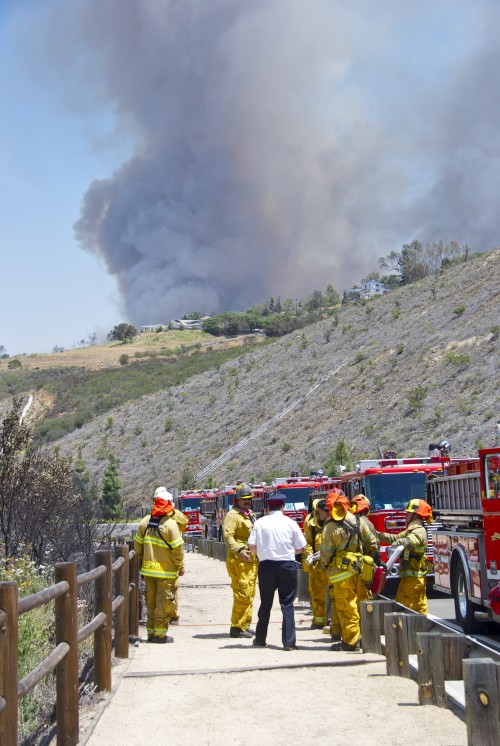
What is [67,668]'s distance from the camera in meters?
6.61

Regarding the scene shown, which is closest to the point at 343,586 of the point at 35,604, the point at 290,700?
the point at 290,700

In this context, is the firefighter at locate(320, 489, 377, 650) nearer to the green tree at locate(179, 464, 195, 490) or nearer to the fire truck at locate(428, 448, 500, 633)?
the fire truck at locate(428, 448, 500, 633)

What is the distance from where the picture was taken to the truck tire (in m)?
11.9

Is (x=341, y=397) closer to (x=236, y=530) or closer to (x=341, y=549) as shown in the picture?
(x=236, y=530)

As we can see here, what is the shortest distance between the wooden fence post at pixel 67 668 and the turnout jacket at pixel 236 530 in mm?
5536

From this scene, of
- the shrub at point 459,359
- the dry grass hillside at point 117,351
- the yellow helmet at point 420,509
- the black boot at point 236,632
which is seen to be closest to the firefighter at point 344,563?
the yellow helmet at point 420,509

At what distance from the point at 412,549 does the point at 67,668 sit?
18.9 ft

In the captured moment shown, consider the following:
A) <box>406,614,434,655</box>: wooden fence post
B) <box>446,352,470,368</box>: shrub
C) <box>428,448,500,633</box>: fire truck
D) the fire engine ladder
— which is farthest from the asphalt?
the fire engine ladder

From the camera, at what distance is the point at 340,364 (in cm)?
6350

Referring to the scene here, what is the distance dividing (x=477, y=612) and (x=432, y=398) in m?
37.0

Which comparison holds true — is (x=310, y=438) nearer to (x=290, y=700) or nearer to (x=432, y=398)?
(x=432, y=398)

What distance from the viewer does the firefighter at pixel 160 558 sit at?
460 inches

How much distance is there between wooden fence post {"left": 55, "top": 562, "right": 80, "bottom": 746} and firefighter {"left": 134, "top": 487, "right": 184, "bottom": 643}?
16.3 feet

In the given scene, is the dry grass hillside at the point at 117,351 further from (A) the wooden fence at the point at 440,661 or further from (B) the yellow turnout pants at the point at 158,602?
(A) the wooden fence at the point at 440,661
